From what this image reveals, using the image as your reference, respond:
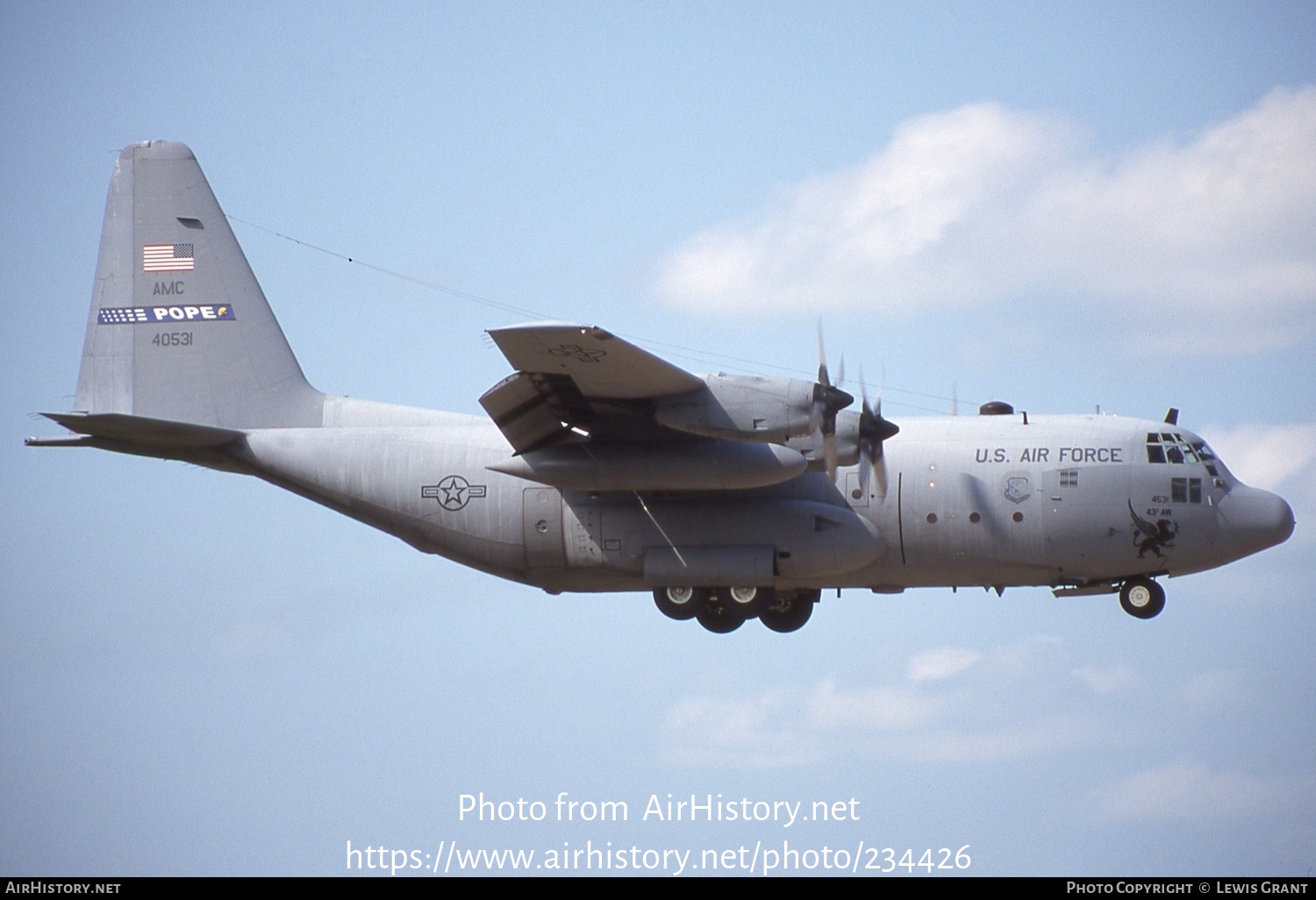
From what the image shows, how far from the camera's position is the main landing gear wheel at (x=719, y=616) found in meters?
25.2

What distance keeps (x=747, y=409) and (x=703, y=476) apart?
2.06 meters

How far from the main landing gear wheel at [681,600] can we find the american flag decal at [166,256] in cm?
993

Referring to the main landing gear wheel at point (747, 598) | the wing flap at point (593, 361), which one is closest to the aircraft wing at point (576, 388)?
the wing flap at point (593, 361)

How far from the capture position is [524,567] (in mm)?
25203

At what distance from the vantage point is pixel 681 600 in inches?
982

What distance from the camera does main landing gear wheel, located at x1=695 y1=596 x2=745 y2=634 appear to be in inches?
991

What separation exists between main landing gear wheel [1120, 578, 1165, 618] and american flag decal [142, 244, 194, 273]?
16.4 metres

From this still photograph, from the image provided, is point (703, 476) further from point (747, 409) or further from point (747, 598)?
point (747, 598)

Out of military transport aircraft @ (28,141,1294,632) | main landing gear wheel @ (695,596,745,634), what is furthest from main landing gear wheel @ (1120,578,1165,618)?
main landing gear wheel @ (695,596,745,634)

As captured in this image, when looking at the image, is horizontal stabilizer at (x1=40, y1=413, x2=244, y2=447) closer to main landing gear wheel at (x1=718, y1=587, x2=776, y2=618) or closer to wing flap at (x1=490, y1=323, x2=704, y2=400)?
wing flap at (x1=490, y1=323, x2=704, y2=400)

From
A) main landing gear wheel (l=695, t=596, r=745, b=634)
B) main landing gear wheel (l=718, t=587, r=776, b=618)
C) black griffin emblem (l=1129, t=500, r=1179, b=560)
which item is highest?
black griffin emblem (l=1129, t=500, r=1179, b=560)

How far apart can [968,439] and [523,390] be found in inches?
273

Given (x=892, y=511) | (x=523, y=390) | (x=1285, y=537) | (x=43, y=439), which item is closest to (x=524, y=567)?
(x=523, y=390)
